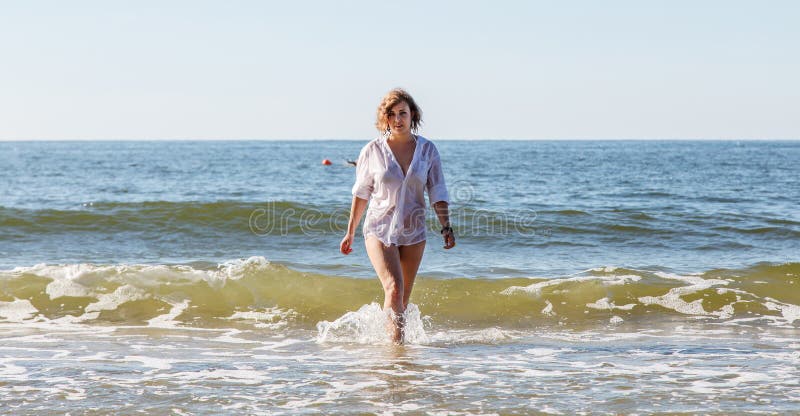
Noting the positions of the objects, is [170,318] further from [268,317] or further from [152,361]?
[152,361]

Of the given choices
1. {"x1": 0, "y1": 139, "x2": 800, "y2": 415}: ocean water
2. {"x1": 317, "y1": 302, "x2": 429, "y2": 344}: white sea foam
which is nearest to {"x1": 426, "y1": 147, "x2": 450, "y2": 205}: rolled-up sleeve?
{"x1": 317, "y1": 302, "x2": 429, "y2": 344}: white sea foam

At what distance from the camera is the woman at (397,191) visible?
20.6 ft

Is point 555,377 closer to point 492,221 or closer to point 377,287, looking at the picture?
point 377,287

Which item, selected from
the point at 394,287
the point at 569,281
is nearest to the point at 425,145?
the point at 394,287

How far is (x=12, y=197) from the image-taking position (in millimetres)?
22188

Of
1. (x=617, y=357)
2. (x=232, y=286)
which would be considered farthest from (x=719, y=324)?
(x=232, y=286)

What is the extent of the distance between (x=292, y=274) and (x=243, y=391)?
5047 millimetres

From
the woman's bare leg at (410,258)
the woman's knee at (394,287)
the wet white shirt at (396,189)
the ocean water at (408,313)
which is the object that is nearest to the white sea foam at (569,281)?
the ocean water at (408,313)
